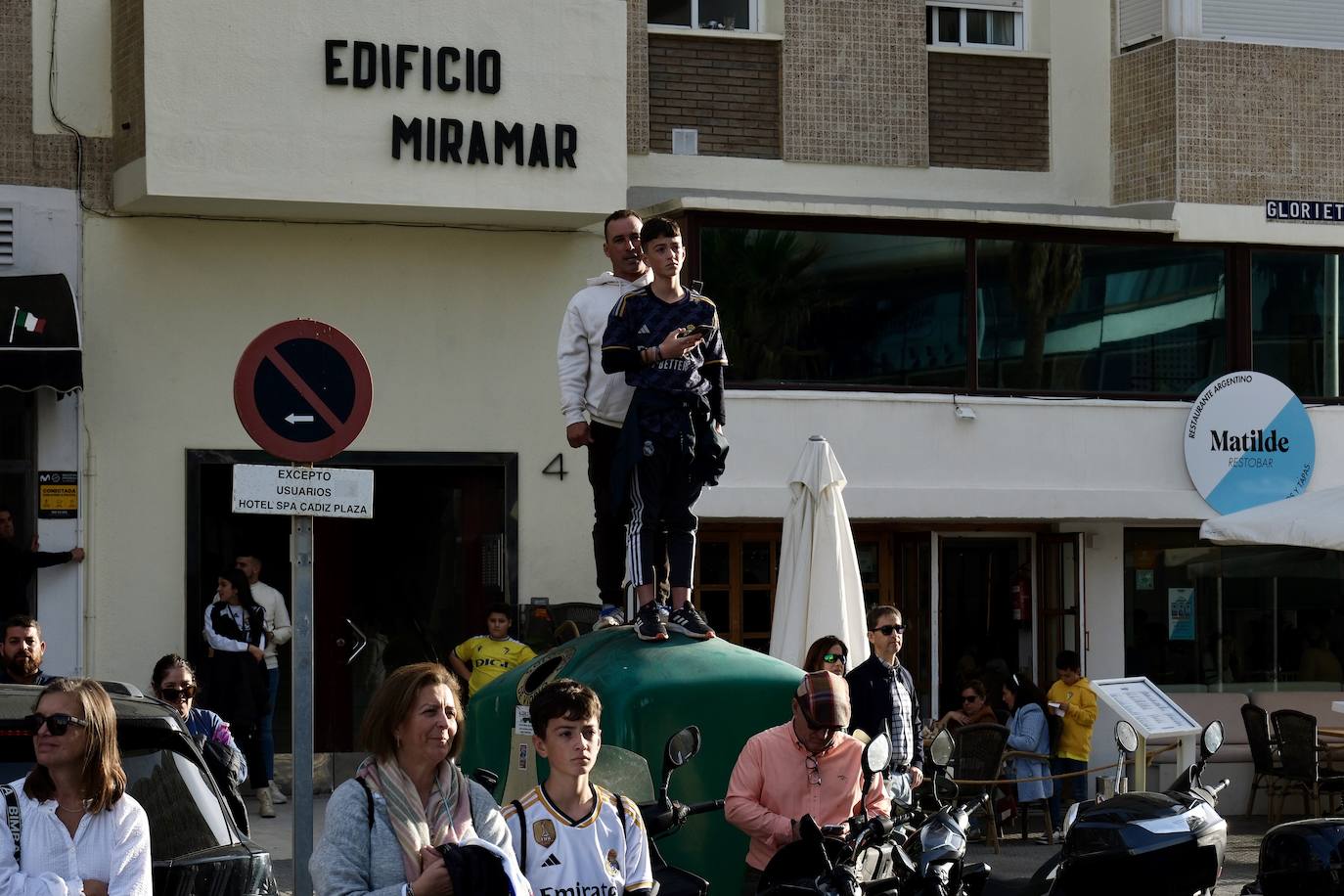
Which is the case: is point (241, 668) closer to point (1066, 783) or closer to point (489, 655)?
point (489, 655)

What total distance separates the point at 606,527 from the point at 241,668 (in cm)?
608

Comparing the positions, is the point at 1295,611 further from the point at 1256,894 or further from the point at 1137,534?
the point at 1256,894

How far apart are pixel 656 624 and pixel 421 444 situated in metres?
7.65

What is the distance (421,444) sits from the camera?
16734 millimetres

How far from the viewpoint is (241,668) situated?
50.1 feet

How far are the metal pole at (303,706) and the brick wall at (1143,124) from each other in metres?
11.5

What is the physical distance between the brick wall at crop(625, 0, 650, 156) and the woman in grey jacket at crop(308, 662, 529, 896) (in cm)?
1225

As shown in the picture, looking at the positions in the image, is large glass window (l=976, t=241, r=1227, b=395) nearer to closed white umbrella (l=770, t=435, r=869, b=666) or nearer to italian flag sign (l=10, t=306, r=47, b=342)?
closed white umbrella (l=770, t=435, r=869, b=666)

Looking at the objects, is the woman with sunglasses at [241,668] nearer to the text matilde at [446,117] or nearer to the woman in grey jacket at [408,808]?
the text matilde at [446,117]

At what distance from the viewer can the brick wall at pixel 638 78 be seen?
1725cm

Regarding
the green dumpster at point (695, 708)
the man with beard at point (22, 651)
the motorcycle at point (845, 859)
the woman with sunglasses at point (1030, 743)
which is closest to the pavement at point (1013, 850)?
the woman with sunglasses at point (1030, 743)

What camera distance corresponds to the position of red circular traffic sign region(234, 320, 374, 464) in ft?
27.6

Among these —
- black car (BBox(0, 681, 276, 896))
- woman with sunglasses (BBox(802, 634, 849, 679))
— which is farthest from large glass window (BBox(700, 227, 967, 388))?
black car (BBox(0, 681, 276, 896))

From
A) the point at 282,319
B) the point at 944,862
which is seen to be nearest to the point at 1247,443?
the point at 282,319
